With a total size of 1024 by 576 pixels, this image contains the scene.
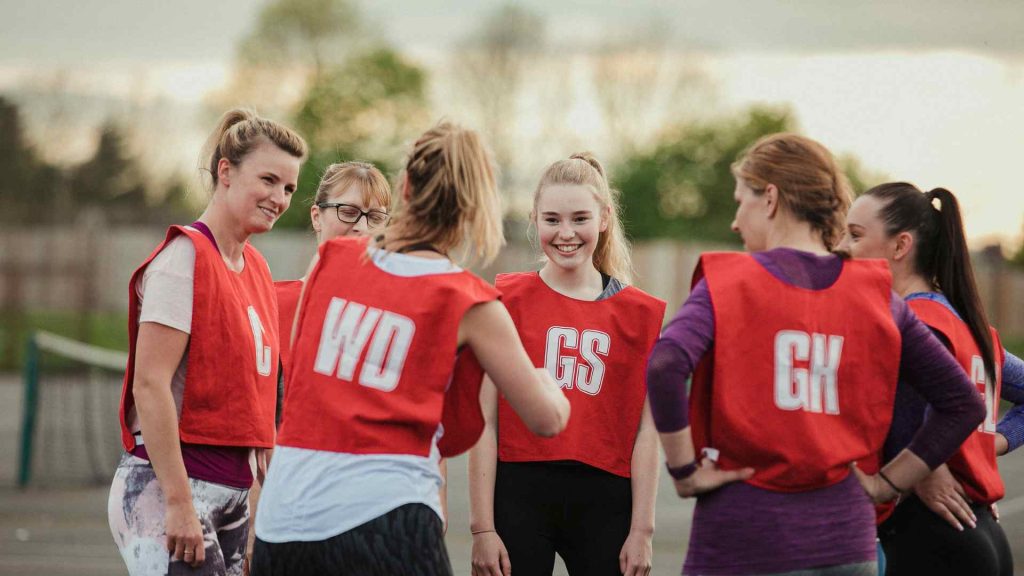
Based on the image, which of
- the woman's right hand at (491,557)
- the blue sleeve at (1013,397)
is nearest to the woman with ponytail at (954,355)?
the blue sleeve at (1013,397)

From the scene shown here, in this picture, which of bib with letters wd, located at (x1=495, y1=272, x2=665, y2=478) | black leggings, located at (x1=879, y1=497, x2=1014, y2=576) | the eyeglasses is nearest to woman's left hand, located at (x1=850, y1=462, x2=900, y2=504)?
black leggings, located at (x1=879, y1=497, x2=1014, y2=576)

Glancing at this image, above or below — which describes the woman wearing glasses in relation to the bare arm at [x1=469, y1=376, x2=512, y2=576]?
above

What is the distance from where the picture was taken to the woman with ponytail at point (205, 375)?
133 inches

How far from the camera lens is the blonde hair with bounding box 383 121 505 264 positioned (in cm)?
303

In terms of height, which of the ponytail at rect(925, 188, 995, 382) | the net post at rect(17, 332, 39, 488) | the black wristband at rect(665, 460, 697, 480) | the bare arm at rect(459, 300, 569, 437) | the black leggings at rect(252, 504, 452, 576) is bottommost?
→ the net post at rect(17, 332, 39, 488)

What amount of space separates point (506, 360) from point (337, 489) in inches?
21.2

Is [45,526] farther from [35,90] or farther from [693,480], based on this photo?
[35,90]

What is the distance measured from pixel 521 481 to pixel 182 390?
127 centimetres

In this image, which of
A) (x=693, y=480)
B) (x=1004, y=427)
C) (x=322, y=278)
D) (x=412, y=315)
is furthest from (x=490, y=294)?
(x=1004, y=427)

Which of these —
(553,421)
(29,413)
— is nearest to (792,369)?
(553,421)

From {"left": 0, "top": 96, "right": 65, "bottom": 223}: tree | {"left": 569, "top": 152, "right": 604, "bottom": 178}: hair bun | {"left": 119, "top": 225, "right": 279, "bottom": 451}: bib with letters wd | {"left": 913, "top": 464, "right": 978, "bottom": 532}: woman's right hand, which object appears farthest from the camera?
{"left": 0, "top": 96, "right": 65, "bottom": 223}: tree

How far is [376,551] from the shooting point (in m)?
2.80

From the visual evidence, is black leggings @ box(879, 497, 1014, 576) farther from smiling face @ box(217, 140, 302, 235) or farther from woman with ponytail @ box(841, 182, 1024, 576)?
smiling face @ box(217, 140, 302, 235)

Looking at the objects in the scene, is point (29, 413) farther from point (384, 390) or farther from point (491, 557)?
point (384, 390)
